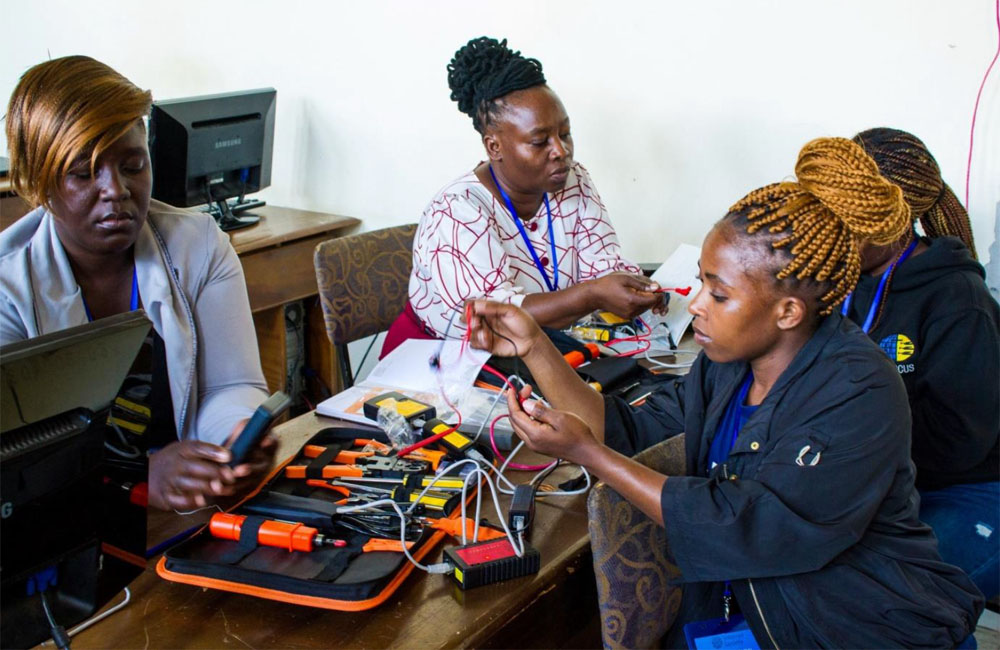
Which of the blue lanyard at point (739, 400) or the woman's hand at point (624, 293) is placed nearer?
the blue lanyard at point (739, 400)

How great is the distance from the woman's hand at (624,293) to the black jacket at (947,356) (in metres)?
0.51

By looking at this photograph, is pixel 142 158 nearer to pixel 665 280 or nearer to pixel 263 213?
pixel 665 280

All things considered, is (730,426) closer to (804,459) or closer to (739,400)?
(739,400)

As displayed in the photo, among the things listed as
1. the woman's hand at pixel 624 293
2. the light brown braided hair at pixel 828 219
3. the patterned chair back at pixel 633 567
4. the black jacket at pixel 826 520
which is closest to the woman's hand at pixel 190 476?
the patterned chair back at pixel 633 567

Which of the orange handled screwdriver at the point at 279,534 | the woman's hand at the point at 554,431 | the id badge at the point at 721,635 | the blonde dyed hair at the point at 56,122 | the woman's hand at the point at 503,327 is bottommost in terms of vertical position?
the id badge at the point at 721,635

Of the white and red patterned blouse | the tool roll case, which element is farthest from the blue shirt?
the white and red patterned blouse

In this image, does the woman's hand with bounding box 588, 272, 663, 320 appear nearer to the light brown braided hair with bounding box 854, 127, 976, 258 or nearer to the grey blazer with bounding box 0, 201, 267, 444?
the light brown braided hair with bounding box 854, 127, 976, 258

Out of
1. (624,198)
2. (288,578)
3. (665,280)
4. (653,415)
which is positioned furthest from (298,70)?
(288,578)

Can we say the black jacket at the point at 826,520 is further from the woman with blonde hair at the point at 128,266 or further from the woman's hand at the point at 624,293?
the woman's hand at the point at 624,293

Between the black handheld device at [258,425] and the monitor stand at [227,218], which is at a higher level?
the black handheld device at [258,425]

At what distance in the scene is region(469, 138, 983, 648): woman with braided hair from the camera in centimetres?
132

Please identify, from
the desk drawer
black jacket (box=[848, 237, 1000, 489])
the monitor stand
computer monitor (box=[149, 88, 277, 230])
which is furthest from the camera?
the monitor stand

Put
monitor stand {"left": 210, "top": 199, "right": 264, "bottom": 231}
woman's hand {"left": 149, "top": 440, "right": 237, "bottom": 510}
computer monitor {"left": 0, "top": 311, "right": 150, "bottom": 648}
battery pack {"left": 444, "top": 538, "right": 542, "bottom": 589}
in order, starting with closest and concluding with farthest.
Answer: computer monitor {"left": 0, "top": 311, "right": 150, "bottom": 648} → battery pack {"left": 444, "top": 538, "right": 542, "bottom": 589} → woman's hand {"left": 149, "top": 440, "right": 237, "bottom": 510} → monitor stand {"left": 210, "top": 199, "right": 264, "bottom": 231}

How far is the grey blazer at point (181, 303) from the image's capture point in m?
1.60
